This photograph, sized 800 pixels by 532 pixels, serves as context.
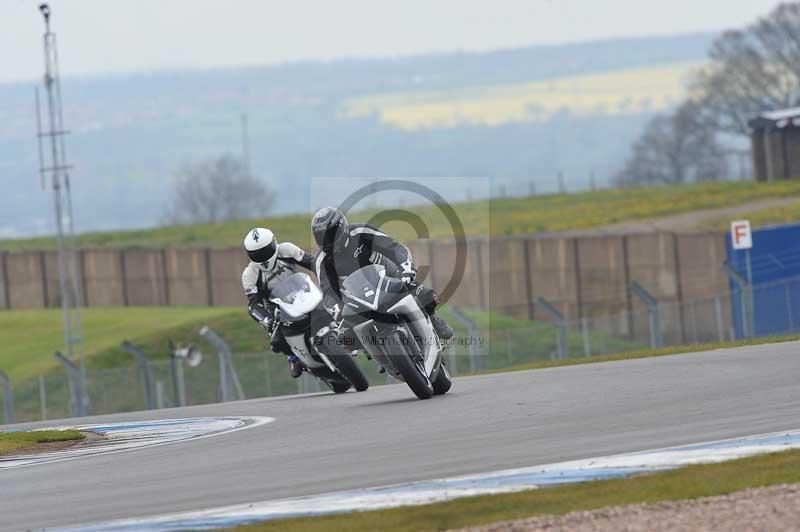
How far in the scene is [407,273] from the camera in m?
14.8

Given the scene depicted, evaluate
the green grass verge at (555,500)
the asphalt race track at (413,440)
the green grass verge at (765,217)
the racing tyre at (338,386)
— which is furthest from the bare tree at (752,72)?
the green grass verge at (555,500)

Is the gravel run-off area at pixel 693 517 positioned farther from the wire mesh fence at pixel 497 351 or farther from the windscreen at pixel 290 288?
the wire mesh fence at pixel 497 351

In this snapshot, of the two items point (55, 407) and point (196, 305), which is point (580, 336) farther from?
point (196, 305)

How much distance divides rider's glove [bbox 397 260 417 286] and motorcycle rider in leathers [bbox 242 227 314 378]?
2825 mm

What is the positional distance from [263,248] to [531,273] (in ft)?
84.8

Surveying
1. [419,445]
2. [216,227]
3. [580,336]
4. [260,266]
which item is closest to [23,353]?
[580,336]

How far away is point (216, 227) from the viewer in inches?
2906

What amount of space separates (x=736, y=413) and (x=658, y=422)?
0.68m

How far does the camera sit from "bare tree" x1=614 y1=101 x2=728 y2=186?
108750mm

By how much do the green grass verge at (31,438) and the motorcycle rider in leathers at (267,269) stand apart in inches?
99.0

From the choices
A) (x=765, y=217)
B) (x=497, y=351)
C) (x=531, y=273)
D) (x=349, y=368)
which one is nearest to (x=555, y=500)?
(x=349, y=368)

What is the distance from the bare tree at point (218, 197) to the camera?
148 metres

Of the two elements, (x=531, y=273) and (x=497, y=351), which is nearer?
(x=497, y=351)

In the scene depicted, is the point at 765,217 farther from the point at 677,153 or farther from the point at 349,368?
the point at 677,153
